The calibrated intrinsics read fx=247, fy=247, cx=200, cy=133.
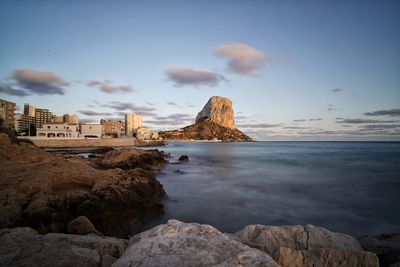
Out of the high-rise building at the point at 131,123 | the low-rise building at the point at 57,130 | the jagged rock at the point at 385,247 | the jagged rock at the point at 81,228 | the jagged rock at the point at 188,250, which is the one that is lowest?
the jagged rock at the point at 385,247

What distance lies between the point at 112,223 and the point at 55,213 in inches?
71.5

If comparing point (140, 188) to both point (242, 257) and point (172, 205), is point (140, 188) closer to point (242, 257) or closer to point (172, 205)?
point (172, 205)

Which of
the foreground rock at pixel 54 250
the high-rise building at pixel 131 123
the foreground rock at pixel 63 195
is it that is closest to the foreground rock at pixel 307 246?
the foreground rock at pixel 54 250

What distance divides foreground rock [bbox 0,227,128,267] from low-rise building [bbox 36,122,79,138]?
265 ft

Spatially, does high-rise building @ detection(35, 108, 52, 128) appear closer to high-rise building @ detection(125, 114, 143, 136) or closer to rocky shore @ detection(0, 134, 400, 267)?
high-rise building @ detection(125, 114, 143, 136)

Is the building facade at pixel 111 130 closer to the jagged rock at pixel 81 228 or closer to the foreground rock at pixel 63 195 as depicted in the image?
the foreground rock at pixel 63 195

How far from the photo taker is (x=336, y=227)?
991cm

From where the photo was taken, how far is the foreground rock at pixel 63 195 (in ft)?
22.6

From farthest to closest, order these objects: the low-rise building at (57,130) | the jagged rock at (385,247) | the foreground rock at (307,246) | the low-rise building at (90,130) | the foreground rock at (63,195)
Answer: the low-rise building at (90,130)
the low-rise building at (57,130)
the foreground rock at (63,195)
the jagged rock at (385,247)
the foreground rock at (307,246)

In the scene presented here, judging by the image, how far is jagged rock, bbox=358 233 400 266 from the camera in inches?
193

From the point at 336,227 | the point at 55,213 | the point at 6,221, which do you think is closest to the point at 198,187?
the point at 336,227

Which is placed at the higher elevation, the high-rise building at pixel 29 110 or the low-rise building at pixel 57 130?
the high-rise building at pixel 29 110

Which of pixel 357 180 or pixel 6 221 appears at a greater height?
pixel 6 221

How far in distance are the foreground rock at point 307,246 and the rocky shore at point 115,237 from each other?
1 cm
